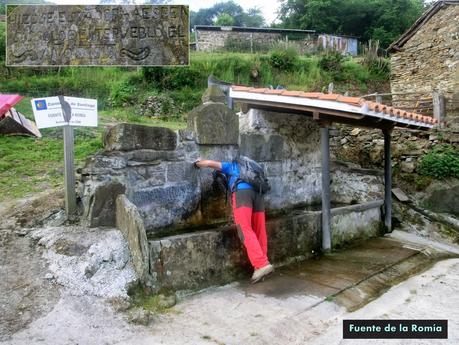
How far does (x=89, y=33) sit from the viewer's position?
11.0ft

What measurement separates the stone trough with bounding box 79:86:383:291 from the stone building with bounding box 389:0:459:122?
9727 millimetres

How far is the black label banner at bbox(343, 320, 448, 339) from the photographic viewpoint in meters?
3.46

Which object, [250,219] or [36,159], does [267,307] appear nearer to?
[250,219]

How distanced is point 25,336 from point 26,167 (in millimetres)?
4413

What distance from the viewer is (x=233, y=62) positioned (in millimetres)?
19250

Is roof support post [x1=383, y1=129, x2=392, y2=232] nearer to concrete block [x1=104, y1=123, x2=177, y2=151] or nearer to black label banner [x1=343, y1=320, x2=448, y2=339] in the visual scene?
black label banner [x1=343, y1=320, x2=448, y2=339]

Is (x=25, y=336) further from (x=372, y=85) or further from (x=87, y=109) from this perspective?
(x=372, y=85)

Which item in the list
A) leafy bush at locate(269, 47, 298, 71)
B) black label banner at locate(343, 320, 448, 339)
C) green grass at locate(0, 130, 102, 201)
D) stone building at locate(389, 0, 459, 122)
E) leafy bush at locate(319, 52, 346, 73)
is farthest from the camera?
leafy bush at locate(319, 52, 346, 73)

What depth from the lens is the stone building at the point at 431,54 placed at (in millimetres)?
14398

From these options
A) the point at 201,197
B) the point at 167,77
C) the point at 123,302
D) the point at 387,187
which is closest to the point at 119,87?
the point at 167,77

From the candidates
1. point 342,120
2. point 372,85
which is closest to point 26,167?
point 342,120

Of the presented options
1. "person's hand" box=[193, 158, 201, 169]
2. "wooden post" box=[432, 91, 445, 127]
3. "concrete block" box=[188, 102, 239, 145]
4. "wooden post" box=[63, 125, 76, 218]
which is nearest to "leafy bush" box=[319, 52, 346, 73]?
"wooden post" box=[432, 91, 445, 127]

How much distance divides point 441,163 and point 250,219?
17.7 feet

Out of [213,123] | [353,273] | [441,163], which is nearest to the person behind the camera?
[353,273]
